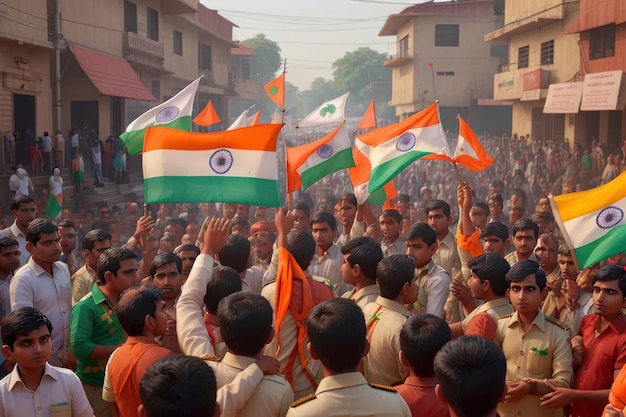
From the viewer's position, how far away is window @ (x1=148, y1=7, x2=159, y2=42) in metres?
27.7

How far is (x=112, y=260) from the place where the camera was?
14.9ft

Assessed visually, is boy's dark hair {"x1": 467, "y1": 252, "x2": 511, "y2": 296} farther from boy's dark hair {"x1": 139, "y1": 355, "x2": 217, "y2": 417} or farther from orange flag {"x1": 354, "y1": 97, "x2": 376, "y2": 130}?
orange flag {"x1": 354, "y1": 97, "x2": 376, "y2": 130}

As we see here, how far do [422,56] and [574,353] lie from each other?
37861 millimetres

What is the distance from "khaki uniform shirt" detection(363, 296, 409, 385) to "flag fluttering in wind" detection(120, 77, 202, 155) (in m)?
5.30

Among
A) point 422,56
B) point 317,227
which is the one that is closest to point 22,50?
point 317,227

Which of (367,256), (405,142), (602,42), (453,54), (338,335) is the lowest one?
(338,335)

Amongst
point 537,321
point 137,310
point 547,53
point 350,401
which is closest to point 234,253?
point 137,310

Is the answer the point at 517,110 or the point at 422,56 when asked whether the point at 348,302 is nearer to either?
the point at 517,110

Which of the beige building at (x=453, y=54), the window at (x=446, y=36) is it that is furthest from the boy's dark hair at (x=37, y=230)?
the window at (x=446, y=36)

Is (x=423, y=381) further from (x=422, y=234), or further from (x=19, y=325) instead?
(x=422, y=234)

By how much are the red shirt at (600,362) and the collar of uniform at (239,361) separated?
1902 millimetres

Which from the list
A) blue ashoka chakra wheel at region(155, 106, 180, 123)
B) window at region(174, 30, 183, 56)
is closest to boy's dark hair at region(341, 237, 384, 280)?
blue ashoka chakra wheel at region(155, 106, 180, 123)

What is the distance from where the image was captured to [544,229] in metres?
7.89

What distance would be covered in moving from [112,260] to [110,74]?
62.1ft
